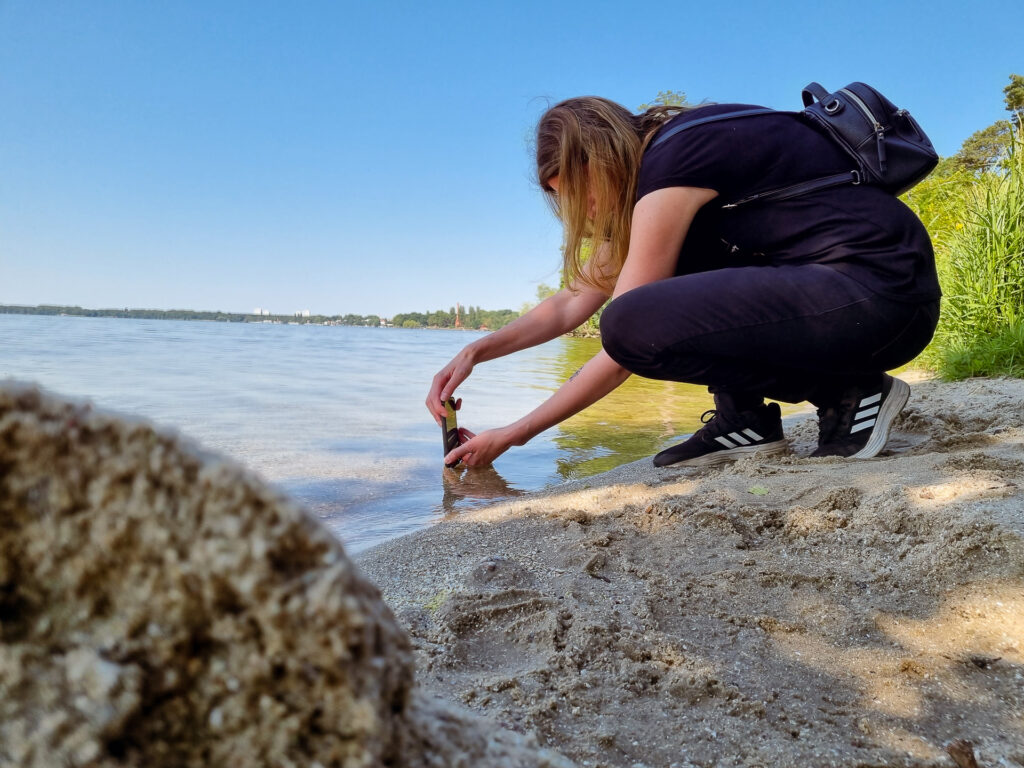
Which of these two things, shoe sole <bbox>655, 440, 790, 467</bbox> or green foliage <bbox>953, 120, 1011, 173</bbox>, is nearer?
shoe sole <bbox>655, 440, 790, 467</bbox>

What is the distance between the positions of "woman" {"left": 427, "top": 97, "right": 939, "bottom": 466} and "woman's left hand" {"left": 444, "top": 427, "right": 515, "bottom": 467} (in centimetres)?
1

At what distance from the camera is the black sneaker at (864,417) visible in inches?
100.0

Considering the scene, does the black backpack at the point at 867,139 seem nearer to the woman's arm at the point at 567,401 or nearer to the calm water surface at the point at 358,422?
the woman's arm at the point at 567,401

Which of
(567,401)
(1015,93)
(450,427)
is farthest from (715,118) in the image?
(1015,93)

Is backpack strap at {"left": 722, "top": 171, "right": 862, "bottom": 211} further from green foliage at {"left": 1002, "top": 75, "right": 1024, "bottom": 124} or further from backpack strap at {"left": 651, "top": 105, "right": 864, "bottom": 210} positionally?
green foliage at {"left": 1002, "top": 75, "right": 1024, "bottom": 124}

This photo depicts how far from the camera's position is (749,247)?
8.04 ft

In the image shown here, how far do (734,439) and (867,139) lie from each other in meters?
1.26

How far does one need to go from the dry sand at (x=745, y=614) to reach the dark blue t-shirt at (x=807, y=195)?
25.8 inches

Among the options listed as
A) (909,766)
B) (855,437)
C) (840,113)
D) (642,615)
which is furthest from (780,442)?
(909,766)

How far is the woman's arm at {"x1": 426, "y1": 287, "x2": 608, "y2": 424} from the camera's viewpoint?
3123 mm

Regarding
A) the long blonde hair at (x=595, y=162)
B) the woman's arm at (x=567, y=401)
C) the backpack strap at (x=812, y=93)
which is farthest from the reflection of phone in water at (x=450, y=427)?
the backpack strap at (x=812, y=93)

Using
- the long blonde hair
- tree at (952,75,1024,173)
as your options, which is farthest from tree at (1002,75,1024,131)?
the long blonde hair

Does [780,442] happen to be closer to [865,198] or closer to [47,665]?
[865,198]

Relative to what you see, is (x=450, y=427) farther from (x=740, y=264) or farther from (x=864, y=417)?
(x=864, y=417)
